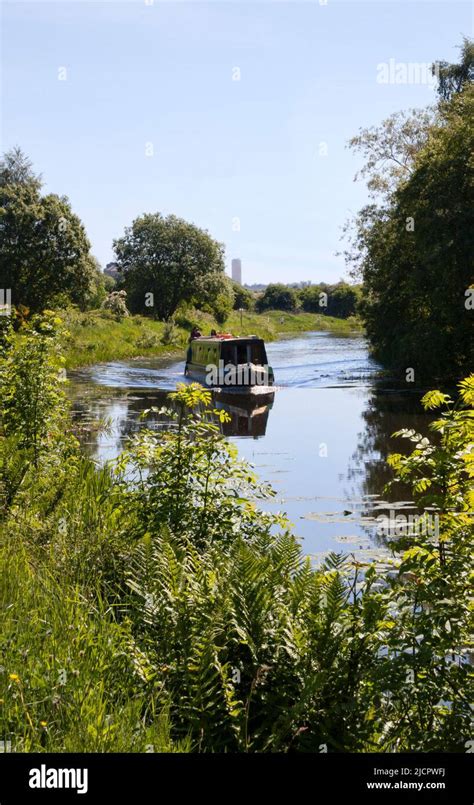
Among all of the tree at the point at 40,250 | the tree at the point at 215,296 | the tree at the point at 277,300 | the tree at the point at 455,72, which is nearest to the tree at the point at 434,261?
the tree at the point at 455,72

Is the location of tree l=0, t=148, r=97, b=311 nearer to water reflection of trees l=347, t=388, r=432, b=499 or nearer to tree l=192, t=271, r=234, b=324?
tree l=192, t=271, r=234, b=324

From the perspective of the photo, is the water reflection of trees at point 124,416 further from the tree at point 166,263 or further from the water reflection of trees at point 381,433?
the tree at point 166,263

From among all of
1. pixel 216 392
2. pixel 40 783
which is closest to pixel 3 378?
pixel 40 783

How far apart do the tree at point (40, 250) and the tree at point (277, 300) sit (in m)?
66.4

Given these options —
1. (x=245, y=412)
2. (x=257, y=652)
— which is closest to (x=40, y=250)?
(x=245, y=412)

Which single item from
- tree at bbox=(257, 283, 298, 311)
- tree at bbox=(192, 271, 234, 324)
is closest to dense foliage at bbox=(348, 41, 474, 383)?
tree at bbox=(192, 271, 234, 324)

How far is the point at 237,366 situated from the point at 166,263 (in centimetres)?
4209

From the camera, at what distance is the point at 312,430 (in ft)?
64.3

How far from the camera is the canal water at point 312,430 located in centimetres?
1097

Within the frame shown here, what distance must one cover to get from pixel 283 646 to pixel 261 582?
0.45m

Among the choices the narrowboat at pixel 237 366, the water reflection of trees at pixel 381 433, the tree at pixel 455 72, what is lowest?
the water reflection of trees at pixel 381 433

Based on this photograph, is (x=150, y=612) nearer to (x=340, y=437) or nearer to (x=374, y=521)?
(x=374, y=521)

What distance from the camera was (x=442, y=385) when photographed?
2788 cm

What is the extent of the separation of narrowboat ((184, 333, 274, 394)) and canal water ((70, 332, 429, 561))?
0.94 meters
